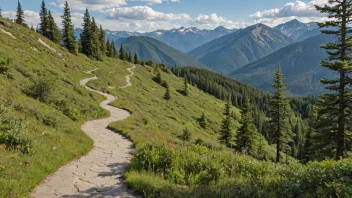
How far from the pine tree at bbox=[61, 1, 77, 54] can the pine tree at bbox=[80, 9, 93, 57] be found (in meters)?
4.44

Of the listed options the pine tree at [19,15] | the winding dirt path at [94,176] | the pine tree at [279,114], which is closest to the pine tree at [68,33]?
the pine tree at [19,15]

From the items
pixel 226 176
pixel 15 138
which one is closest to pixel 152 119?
pixel 15 138

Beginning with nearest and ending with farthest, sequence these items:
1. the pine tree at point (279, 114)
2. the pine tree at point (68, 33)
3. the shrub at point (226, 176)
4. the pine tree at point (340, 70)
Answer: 1. the shrub at point (226, 176)
2. the pine tree at point (340, 70)
3. the pine tree at point (279, 114)
4. the pine tree at point (68, 33)

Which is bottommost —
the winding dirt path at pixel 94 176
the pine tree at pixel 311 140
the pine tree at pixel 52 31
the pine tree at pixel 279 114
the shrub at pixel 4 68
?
the pine tree at pixel 311 140

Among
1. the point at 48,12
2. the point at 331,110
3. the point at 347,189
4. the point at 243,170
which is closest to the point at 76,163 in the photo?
the point at 243,170

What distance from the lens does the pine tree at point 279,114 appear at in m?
38.2

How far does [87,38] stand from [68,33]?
797 centimetres

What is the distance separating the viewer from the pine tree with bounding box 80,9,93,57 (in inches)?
3460

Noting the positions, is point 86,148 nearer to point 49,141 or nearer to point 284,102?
point 49,141

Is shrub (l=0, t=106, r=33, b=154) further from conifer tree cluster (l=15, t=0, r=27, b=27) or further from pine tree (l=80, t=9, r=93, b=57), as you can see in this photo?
conifer tree cluster (l=15, t=0, r=27, b=27)

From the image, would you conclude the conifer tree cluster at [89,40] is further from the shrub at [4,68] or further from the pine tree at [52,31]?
the shrub at [4,68]

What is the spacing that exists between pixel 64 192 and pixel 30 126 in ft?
18.4

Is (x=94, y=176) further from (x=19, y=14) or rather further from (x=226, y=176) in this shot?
(x=19, y=14)

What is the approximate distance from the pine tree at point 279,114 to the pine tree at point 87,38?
6789cm
